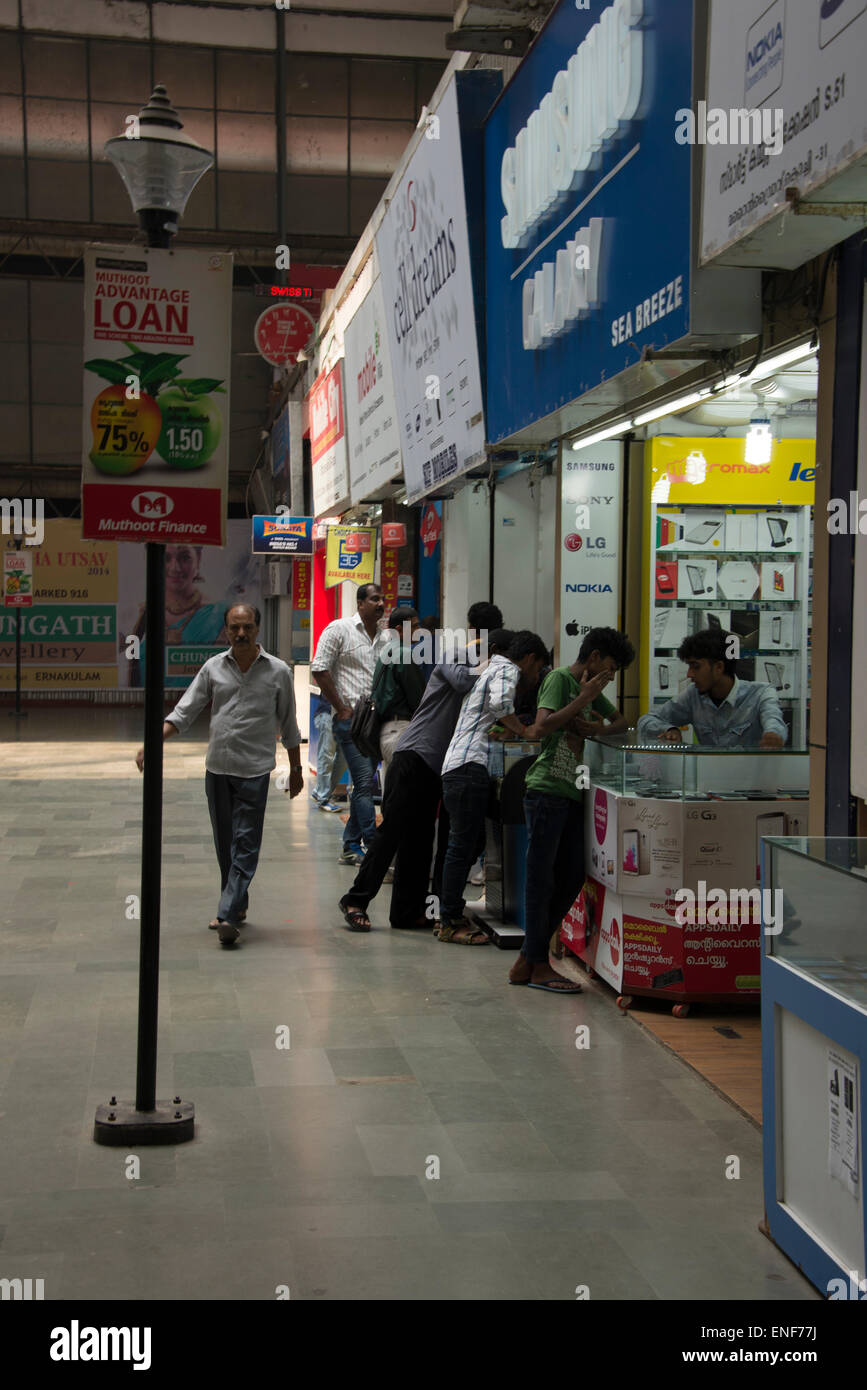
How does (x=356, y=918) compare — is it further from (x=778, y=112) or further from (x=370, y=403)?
(x=370, y=403)

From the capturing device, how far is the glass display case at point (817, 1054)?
333cm

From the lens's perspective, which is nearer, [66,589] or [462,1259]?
[462,1259]

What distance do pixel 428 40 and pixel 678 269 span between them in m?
20.3

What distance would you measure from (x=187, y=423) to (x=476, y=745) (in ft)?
9.76

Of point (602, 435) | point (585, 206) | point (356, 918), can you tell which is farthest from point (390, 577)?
point (585, 206)

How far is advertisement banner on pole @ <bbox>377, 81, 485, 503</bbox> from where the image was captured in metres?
7.96

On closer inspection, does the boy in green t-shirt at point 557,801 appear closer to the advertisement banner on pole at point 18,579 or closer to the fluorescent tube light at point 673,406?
Result: the fluorescent tube light at point 673,406

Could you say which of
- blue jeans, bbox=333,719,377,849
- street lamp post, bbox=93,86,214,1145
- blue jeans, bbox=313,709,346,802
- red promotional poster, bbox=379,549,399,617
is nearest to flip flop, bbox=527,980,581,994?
street lamp post, bbox=93,86,214,1145

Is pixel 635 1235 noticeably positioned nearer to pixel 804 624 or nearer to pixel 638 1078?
pixel 638 1078

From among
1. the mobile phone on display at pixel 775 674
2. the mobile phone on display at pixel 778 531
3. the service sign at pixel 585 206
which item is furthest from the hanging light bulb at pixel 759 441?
the service sign at pixel 585 206

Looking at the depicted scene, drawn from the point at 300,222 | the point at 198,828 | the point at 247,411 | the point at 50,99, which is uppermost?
the point at 50,99

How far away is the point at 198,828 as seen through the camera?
11.6m

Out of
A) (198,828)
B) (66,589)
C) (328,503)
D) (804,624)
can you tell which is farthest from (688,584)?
(66,589)

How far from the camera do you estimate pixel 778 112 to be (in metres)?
3.65
